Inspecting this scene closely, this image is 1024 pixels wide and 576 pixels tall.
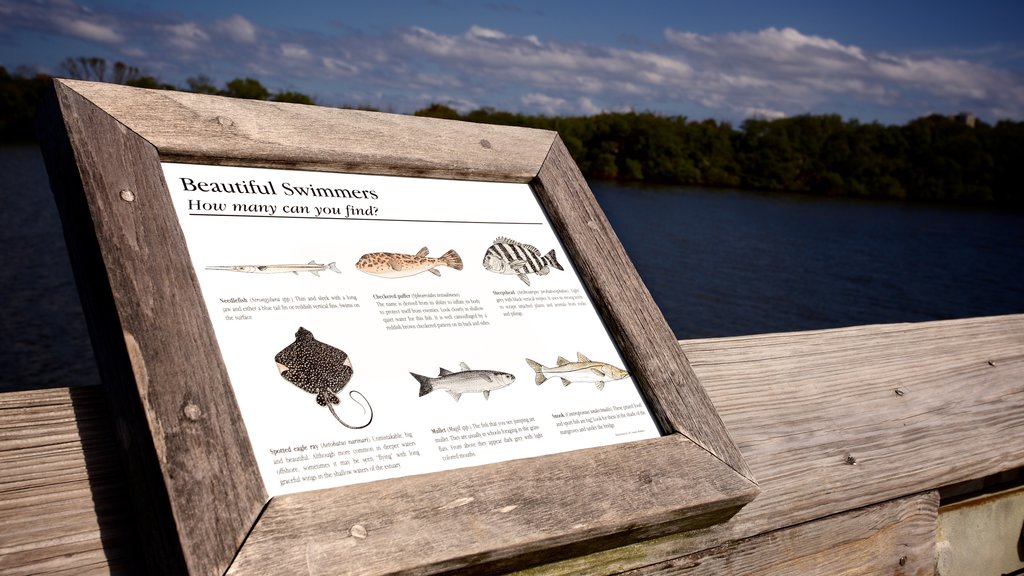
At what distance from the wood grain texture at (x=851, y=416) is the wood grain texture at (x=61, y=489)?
0.90m

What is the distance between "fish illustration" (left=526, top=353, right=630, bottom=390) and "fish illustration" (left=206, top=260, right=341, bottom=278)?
0.44 m

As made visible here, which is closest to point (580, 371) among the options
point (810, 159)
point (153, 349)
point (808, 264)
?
point (153, 349)

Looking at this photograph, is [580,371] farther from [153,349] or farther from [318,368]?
[153,349]

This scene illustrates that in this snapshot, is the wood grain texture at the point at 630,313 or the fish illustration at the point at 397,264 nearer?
the fish illustration at the point at 397,264

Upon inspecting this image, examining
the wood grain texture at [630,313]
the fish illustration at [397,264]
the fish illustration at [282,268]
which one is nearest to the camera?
the fish illustration at [282,268]

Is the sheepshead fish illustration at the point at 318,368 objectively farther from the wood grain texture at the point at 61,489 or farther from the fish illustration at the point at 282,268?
the wood grain texture at the point at 61,489

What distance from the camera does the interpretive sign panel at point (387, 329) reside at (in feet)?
4.22

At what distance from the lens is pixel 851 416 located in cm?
221

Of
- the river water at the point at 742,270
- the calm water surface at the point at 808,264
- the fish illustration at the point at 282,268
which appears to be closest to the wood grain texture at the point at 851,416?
the fish illustration at the point at 282,268

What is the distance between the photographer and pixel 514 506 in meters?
1.32

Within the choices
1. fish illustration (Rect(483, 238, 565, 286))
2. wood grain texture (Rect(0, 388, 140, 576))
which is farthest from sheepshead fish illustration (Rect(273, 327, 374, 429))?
fish illustration (Rect(483, 238, 565, 286))

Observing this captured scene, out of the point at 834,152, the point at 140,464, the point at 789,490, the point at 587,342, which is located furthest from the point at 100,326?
the point at 834,152

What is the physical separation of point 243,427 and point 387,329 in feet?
1.15

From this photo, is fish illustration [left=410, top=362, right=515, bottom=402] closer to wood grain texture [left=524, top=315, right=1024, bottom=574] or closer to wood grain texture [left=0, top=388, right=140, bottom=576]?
wood grain texture [left=524, top=315, right=1024, bottom=574]
